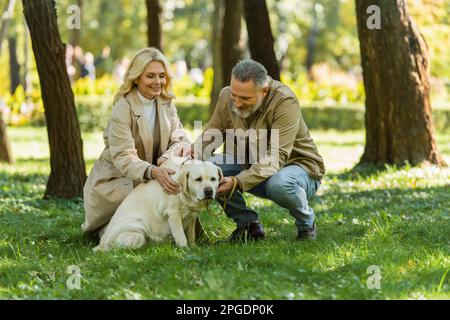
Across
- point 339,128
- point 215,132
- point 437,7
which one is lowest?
point 339,128

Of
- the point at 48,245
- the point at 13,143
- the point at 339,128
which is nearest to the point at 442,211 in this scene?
the point at 48,245

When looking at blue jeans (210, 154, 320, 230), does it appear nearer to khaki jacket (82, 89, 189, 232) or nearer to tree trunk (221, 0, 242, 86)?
khaki jacket (82, 89, 189, 232)

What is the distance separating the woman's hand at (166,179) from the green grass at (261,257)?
0.48 metres

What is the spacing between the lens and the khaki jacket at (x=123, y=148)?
6785 mm

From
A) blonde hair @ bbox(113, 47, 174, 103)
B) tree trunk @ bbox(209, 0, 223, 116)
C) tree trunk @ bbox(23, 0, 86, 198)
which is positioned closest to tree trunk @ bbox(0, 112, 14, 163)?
tree trunk @ bbox(23, 0, 86, 198)

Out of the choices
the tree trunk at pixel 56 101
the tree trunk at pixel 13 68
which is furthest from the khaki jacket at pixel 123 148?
the tree trunk at pixel 13 68

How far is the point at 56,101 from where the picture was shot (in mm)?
9531

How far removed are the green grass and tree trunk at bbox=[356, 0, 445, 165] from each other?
1888mm

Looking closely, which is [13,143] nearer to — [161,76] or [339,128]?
[339,128]

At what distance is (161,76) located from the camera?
695 centimetres

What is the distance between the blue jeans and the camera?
260 inches

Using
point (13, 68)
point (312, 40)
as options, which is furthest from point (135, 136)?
point (312, 40)

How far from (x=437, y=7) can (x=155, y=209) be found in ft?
61.2

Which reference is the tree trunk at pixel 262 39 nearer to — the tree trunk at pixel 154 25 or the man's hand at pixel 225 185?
the tree trunk at pixel 154 25
